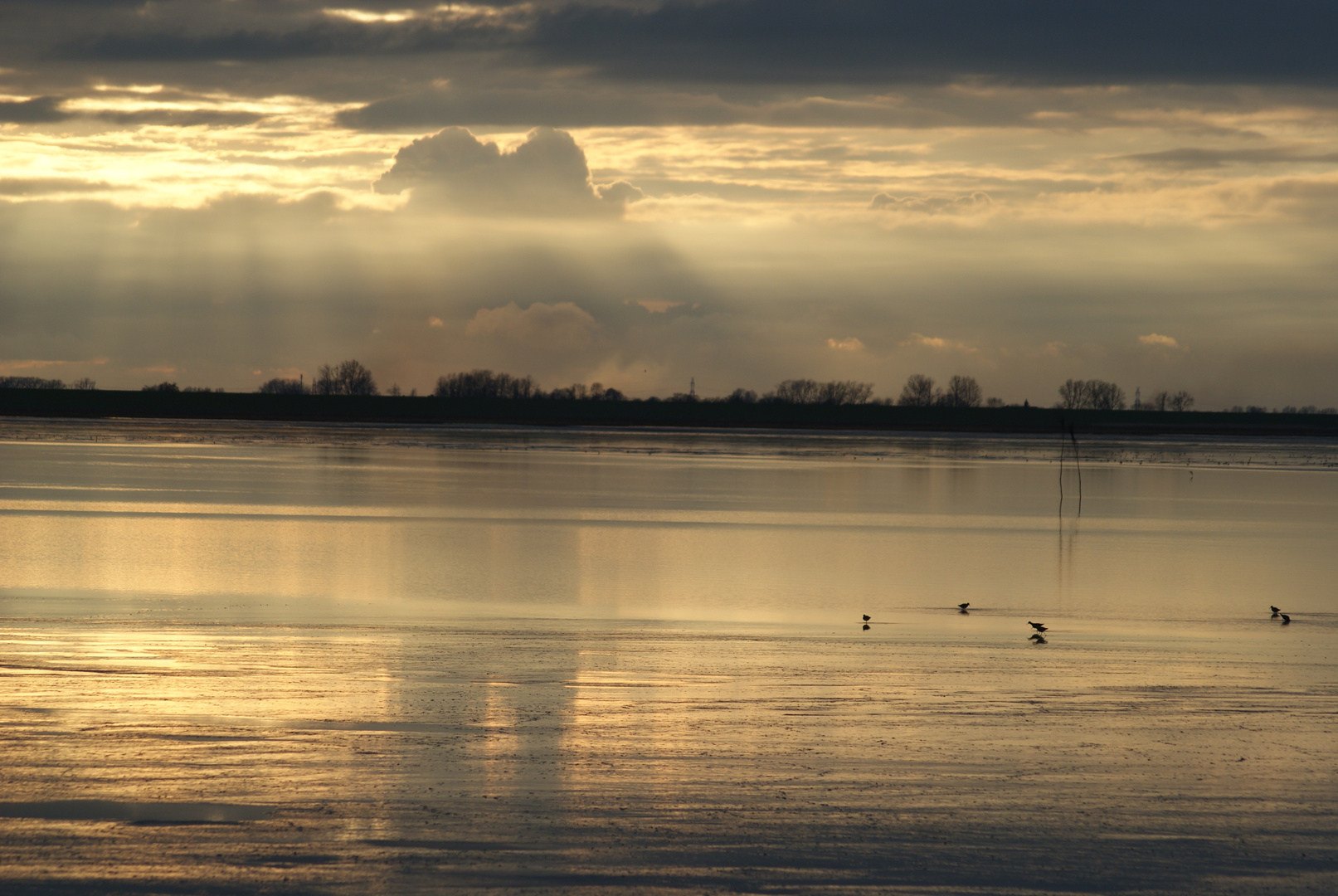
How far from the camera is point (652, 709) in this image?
1029 cm

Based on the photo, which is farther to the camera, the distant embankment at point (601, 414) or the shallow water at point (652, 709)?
the distant embankment at point (601, 414)

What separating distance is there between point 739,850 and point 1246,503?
120 feet

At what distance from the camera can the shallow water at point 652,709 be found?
275 inches

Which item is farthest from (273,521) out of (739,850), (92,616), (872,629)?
(739,850)

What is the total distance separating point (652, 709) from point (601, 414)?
144 meters

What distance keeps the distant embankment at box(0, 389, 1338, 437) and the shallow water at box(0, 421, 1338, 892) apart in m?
96.8

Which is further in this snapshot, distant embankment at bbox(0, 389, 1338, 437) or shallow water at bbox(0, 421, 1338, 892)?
distant embankment at bbox(0, 389, 1338, 437)

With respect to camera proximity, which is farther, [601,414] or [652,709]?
[601,414]

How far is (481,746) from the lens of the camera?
898cm

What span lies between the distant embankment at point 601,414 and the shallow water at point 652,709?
3809 inches

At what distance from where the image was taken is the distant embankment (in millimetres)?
132250

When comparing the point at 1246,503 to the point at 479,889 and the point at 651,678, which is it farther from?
the point at 479,889

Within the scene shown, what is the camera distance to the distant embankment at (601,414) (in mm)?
132250

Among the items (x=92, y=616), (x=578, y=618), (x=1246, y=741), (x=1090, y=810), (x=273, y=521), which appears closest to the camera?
(x=1090, y=810)
